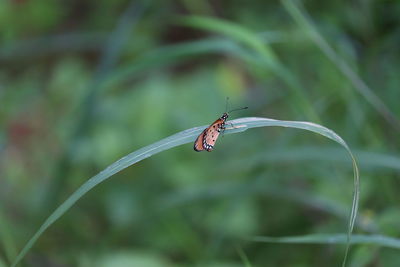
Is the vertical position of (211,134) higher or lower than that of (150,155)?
higher

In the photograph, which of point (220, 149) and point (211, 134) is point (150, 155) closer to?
point (211, 134)

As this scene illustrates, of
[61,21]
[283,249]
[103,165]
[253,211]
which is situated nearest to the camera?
[283,249]

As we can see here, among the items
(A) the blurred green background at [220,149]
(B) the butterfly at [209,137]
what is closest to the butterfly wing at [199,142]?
(B) the butterfly at [209,137]

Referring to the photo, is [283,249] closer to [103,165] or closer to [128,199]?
[128,199]

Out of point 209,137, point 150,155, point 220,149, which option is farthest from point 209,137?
point 220,149

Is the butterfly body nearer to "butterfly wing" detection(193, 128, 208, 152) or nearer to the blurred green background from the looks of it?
"butterfly wing" detection(193, 128, 208, 152)

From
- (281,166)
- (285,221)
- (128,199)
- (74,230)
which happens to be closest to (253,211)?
(285,221)

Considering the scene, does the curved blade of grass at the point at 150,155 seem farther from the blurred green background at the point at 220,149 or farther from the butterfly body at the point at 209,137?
the blurred green background at the point at 220,149

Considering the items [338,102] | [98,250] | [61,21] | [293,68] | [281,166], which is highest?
[61,21]

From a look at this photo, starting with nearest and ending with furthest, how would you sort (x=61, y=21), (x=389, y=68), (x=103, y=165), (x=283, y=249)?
(x=389, y=68), (x=283, y=249), (x=103, y=165), (x=61, y=21)
